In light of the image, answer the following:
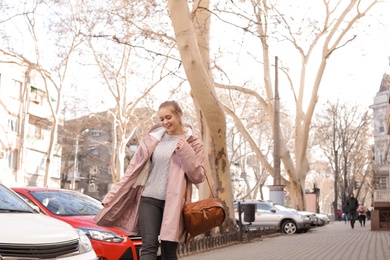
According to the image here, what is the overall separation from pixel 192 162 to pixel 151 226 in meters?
0.59

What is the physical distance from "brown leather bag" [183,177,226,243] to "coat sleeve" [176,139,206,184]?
0.21 metres

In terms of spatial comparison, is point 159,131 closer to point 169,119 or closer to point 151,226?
point 169,119

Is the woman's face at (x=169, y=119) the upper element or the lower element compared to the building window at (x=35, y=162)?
lower

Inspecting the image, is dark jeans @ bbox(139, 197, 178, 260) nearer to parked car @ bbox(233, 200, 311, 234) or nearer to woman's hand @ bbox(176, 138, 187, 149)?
woman's hand @ bbox(176, 138, 187, 149)

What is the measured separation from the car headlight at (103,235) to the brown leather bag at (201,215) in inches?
127

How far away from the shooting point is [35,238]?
5.41 m

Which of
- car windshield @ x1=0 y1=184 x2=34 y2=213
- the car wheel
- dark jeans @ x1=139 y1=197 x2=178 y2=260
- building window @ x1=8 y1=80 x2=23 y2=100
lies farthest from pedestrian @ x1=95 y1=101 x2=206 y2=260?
building window @ x1=8 y1=80 x2=23 y2=100

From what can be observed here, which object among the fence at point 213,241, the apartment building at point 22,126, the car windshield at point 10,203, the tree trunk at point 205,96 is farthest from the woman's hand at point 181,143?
the apartment building at point 22,126

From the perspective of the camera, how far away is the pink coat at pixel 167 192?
5141 mm

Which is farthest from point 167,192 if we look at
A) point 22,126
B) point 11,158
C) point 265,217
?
point 22,126

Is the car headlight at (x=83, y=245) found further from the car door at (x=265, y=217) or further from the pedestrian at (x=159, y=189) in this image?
the car door at (x=265, y=217)

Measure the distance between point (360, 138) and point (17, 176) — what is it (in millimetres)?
30810

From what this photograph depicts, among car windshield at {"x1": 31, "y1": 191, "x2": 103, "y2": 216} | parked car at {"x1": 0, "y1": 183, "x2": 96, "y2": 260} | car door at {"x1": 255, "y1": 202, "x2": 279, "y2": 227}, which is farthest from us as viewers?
car door at {"x1": 255, "y1": 202, "x2": 279, "y2": 227}

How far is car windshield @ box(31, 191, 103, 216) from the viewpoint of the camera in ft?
29.6
